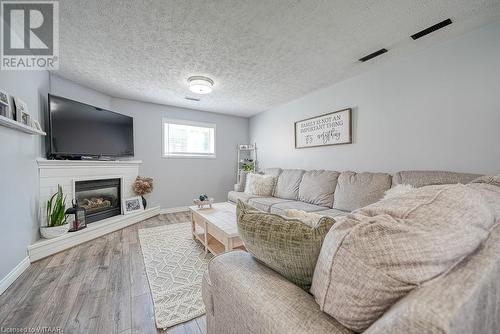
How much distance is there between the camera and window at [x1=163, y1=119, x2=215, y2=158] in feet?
13.4

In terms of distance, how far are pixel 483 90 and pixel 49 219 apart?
4.68m

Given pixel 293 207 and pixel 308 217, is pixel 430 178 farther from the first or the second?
pixel 308 217

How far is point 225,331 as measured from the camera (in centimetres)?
80

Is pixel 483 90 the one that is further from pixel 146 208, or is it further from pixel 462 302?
pixel 146 208

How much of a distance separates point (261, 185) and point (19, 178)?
2894 millimetres

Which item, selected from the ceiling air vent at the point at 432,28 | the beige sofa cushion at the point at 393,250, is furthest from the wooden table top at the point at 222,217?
the ceiling air vent at the point at 432,28

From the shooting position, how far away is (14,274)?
171 cm

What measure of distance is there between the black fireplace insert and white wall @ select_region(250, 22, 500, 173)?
3.55 m

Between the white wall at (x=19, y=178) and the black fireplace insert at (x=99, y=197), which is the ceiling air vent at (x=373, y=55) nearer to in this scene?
the white wall at (x=19, y=178)

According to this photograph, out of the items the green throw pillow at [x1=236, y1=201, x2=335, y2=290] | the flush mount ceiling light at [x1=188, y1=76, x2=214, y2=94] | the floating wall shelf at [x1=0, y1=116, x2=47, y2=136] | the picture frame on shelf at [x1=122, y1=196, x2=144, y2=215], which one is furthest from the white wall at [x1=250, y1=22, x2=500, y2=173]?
the floating wall shelf at [x1=0, y1=116, x2=47, y2=136]

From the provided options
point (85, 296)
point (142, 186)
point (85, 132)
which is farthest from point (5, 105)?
point (142, 186)

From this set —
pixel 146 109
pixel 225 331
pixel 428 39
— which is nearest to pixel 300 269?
pixel 225 331

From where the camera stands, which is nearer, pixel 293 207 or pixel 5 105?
pixel 5 105

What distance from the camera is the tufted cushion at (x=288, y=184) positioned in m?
3.17
